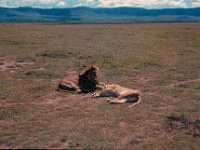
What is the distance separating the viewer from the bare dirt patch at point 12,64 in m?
22.4

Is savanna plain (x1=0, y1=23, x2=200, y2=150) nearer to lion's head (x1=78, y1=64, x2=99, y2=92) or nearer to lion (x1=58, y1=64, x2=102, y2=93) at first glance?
lion (x1=58, y1=64, x2=102, y2=93)

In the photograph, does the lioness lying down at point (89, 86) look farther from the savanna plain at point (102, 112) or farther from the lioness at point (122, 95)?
the savanna plain at point (102, 112)

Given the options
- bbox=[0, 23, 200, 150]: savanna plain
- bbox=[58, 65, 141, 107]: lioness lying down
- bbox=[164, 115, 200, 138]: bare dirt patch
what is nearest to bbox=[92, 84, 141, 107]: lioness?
bbox=[58, 65, 141, 107]: lioness lying down

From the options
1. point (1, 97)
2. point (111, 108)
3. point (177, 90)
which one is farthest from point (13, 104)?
point (177, 90)

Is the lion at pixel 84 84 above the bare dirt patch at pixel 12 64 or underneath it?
above

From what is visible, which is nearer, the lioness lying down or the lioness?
the lioness

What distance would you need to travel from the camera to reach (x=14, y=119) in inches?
465

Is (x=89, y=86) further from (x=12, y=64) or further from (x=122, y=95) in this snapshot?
(x=12, y=64)

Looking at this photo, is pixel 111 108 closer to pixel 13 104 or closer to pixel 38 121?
pixel 38 121

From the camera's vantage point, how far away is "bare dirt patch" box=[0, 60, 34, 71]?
22.4 m

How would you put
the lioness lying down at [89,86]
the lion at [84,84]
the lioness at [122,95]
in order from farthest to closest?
the lion at [84,84] → the lioness lying down at [89,86] → the lioness at [122,95]

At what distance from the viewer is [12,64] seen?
23516mm

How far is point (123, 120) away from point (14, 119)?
11.4 ft

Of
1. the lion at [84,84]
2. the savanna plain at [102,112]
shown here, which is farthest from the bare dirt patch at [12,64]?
the lion at [84,84]
